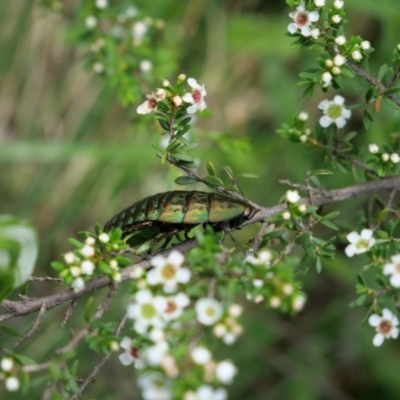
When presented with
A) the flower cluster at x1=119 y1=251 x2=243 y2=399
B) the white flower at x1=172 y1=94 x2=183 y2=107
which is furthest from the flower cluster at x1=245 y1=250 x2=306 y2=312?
the white flower at x1=172 y1=94 x2=183 y2=107

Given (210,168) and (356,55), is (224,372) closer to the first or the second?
(210,168)

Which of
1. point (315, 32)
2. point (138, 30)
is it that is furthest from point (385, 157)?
point (138, 30)

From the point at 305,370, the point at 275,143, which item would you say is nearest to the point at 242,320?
the point at 305,370

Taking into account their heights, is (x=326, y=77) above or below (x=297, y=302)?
above

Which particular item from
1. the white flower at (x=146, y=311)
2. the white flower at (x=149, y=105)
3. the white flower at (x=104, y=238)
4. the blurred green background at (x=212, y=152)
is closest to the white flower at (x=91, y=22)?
the blurred green background at (x=212, y=152)

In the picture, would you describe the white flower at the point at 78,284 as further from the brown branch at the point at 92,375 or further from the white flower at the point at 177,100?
the white flower at the point at 177,100

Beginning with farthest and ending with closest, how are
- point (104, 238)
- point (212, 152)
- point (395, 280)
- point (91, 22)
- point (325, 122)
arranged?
1. point (212, 152)
2. point (91, 22)
3. point (325, 122)
4. point (104, 238)
5. point (395, 280)

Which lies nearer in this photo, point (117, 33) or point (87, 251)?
point (87, 251)
